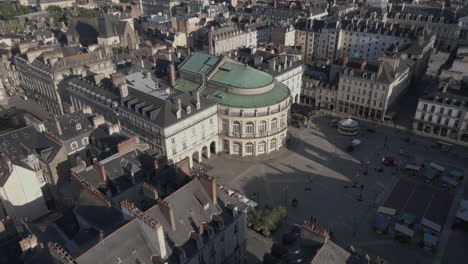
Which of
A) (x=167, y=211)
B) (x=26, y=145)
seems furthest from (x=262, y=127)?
(x=26, y=145)

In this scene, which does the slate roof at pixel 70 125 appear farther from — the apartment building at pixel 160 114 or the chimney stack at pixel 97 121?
the apartment building at pixel 160 114

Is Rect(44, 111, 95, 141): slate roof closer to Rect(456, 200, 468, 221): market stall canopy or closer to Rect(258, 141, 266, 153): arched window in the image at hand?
Rect(258, 141, 266, 153): arched window

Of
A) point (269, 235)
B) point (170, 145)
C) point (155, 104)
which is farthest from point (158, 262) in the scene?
point (155, 104)

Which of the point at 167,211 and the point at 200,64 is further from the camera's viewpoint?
the point at 200,64

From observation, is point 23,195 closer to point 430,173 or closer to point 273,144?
point 273,144

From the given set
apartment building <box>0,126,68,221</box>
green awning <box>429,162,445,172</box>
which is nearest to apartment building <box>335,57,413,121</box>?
green awning <box>429,162,445,172</box>
